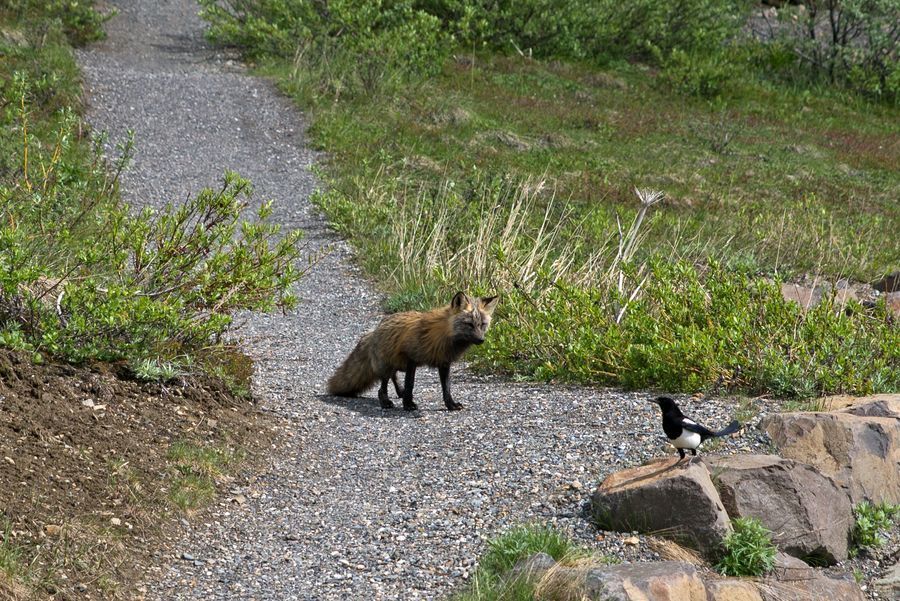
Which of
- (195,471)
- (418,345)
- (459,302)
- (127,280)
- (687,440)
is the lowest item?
(195,471)

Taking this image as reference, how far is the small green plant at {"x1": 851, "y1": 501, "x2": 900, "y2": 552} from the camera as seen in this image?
695cm

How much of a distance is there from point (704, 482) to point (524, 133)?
1892 cm

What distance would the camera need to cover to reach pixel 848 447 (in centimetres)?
745

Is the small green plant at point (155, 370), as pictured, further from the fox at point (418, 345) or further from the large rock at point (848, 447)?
the large rock at point (848, 447)

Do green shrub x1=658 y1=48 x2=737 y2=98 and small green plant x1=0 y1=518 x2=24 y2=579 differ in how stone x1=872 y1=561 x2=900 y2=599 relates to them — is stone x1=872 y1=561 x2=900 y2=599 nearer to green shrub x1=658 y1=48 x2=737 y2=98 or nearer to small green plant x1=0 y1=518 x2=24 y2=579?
small green plant x1=0 y1=518 x2=24 y2=579

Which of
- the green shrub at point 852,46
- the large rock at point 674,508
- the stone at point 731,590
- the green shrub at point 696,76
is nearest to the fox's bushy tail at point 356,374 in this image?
the large rock at point 674,508

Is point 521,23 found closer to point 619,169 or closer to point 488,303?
point 619,169

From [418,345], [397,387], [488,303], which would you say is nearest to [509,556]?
[418,345]

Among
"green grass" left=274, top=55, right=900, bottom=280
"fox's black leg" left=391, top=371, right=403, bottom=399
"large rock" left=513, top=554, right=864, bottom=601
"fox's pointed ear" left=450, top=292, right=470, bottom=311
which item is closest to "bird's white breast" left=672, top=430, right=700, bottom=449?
"large rock" left=513, top=554, right=864, bottom=601

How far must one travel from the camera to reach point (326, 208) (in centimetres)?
1739

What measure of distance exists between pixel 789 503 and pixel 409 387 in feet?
11.5

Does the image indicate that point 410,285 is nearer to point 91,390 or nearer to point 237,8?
point 91,390

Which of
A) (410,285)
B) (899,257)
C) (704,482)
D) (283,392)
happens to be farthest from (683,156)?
(704,482)

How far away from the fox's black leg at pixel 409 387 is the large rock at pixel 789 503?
302 centimetres
